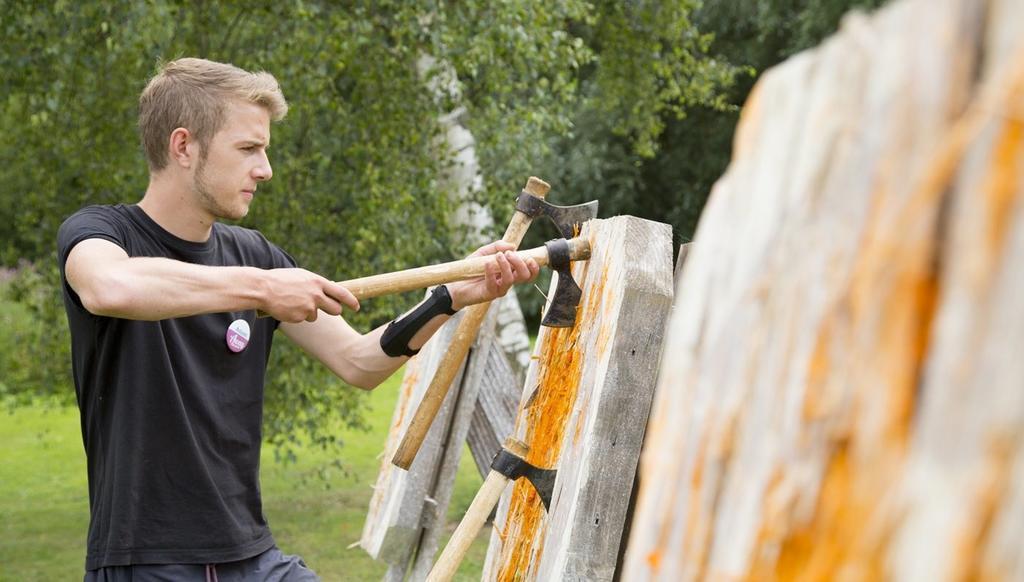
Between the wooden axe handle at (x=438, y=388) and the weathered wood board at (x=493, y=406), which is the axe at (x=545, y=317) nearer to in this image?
the wooden axe handle at (x=438, y=388)

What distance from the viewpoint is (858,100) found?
0.90 m

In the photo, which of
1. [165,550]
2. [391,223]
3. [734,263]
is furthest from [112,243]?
[391,223]

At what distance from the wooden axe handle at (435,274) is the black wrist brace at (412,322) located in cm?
18

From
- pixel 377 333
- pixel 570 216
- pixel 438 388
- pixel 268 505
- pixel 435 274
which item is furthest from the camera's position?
pixel 268 505

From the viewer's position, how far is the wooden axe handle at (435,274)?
2980mm

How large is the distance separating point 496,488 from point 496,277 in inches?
22.3

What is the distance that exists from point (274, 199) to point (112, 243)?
12.6 feet

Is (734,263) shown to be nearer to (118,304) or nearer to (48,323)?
(118,304)

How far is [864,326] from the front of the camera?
87cm

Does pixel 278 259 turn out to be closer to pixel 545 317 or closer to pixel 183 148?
pixel 183 148

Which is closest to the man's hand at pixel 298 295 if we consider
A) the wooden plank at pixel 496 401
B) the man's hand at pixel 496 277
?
the man's hand at pixel 496 277

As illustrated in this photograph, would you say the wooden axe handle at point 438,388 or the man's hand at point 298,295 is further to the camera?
the wooden axe handle at point 438,388

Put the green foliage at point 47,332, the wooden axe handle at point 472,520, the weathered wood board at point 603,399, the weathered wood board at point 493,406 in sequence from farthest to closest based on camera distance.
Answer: the green foliage at point 47,332, the weathered wood board at point 493,406, the wooden axe handle at point 472,520, the weathered wood board at point 603,399

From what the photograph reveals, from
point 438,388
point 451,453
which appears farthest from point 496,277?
point 451,453
